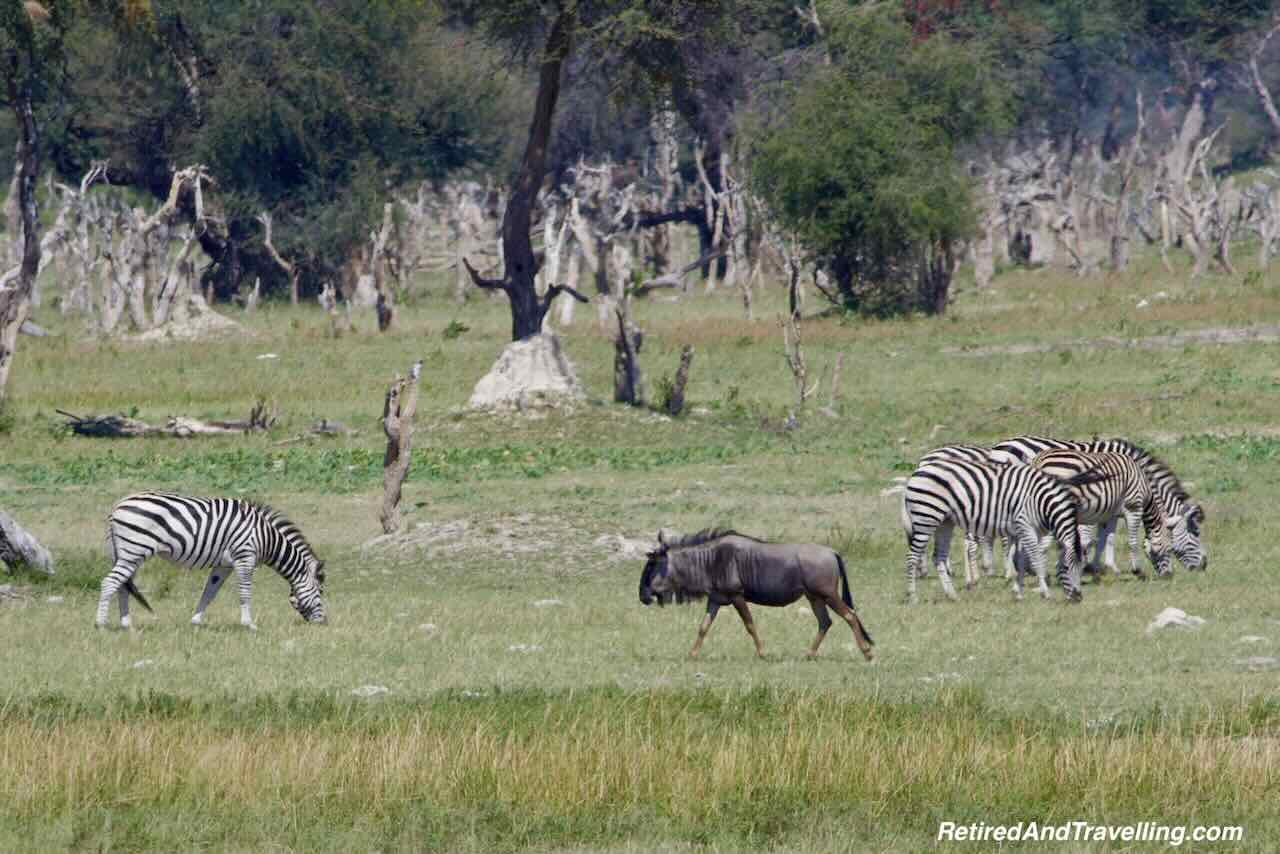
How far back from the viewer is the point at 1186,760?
39.7 feet

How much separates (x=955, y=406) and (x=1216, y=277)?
27.2m

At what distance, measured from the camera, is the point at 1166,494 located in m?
23.0

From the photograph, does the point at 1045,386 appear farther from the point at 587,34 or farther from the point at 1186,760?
the point at 1186,760

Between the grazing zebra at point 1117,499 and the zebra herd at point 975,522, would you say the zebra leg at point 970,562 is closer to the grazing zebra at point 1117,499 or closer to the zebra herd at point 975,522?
the zebra herd at point 975,522

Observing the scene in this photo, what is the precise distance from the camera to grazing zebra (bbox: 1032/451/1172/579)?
22141 mm

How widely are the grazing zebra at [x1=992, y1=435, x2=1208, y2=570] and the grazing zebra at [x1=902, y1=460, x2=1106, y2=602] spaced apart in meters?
2.07

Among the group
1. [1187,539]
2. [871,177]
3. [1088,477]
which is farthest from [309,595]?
[871,177]

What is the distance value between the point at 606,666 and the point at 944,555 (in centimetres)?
590

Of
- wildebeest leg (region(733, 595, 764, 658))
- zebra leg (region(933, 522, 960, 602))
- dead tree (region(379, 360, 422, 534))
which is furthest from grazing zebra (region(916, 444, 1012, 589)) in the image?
dead tree (region(379, 360, 422, 534))

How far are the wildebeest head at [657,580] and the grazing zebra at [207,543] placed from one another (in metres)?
4.12

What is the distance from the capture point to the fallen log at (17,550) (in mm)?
22766

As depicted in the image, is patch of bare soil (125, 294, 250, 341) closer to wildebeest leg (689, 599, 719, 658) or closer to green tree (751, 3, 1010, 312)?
green tree (751, 3, 1010, 312)

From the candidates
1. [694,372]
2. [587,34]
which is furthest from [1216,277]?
[587,34]

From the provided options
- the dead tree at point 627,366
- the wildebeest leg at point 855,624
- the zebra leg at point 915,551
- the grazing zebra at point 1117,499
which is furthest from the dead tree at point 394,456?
the dead tree at point 627,366
